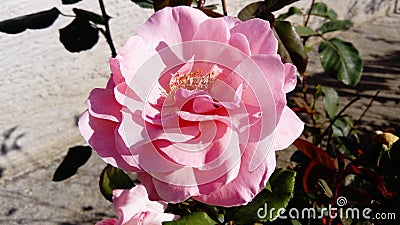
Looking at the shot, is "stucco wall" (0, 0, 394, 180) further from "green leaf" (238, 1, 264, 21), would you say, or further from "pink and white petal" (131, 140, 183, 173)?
"pink and white petal" (131, 140, 183, 173)

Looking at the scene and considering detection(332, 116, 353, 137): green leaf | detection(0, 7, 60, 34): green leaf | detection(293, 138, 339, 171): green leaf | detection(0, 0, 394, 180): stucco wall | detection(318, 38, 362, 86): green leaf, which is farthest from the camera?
detection(0, 0, 394, 180): stucco wall

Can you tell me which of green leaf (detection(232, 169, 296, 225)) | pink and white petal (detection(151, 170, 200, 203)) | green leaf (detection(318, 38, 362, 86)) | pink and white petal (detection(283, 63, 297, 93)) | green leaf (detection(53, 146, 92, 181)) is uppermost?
pink and white petal (detection(283, 63, 297, 93))

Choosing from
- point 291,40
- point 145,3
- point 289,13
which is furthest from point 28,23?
point 289,13

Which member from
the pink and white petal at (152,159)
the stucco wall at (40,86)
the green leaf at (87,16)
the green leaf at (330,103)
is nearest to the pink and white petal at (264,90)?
the pink and white petal at (152,159)

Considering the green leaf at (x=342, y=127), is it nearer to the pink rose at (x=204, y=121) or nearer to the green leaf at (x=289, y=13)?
the green leaf at (x=289, y=13)

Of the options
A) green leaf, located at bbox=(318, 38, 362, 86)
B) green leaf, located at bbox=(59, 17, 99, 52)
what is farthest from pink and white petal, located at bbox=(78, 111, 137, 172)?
green leaf, located at bbox=(318, 38, 362, 86)

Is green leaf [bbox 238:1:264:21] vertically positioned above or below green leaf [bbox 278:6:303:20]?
above

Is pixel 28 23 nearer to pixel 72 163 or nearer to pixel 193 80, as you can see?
pixel 72 163
